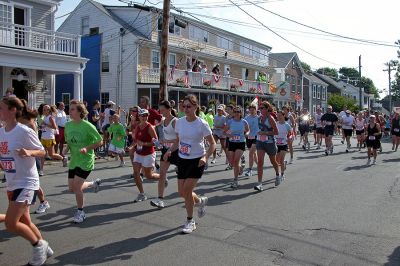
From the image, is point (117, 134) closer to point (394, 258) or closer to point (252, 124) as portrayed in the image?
point (252, 124)

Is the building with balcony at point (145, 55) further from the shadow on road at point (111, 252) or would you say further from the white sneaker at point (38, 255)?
the white sneaker at point (38, 255)

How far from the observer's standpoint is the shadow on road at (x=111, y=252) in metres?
5.22

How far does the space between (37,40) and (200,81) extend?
14805 mm

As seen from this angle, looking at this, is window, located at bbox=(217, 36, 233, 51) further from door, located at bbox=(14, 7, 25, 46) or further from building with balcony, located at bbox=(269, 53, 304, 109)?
door, located at bbox=(14, 7, 25, 46)

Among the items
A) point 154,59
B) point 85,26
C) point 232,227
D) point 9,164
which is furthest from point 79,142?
point 85,26

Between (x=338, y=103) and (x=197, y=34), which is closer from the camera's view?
(x=197, y=34)

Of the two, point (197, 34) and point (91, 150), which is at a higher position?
point (197, 34)

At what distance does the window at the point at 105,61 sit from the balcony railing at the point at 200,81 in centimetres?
289

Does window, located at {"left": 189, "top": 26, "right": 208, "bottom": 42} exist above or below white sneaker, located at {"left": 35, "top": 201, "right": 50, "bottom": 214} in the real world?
above

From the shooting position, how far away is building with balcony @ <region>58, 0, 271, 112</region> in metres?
30.7

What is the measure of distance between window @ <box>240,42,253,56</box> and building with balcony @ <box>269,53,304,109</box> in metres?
6.99

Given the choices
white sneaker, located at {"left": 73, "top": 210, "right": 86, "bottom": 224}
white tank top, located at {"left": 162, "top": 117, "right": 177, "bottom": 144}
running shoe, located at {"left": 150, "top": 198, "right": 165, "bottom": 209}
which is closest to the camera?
white sneaker, located at {"left": 73, "top": 210, "right": 86, "bottom": 224}

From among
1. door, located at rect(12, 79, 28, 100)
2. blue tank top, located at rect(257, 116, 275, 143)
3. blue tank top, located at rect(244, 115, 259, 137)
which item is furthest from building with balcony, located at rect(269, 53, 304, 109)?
blue tank top, located at rect(257, 116, 275, 143)

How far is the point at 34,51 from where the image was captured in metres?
19.8
